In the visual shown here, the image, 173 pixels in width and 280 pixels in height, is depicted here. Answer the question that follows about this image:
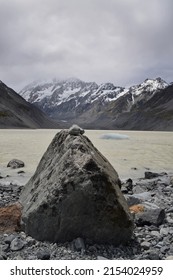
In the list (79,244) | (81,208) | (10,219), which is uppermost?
(81,208)

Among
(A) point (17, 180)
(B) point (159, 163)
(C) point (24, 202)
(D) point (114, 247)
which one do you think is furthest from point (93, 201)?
(B) point (159, 163)

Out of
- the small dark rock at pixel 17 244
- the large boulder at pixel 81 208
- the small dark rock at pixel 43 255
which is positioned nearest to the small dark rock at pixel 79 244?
the large boulder at pixel 81 208

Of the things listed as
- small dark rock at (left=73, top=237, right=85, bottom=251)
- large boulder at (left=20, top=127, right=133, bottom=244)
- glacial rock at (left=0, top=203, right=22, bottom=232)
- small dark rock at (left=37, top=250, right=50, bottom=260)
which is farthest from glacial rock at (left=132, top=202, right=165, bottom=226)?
glacial rock at (left=0, top=203, right=22, bottom=232)

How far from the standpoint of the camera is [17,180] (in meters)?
17.4

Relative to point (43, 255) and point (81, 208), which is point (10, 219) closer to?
point (43, 255)

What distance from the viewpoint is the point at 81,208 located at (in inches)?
298

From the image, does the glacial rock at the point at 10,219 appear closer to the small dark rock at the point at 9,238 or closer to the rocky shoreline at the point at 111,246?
the rocky shoreline at the point at 111,246

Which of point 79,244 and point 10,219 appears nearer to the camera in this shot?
point 79,244

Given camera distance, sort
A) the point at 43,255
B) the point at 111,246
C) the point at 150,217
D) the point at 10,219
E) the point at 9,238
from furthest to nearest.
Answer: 1. the point at 150,217
2. the point at 10,219
3. the point at 9,238
4. the point at 111,246
5. the point at 43,255

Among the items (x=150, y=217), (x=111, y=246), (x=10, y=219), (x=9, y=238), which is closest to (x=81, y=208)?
(x=111, y=246)

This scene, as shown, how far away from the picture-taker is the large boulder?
24.8 ft

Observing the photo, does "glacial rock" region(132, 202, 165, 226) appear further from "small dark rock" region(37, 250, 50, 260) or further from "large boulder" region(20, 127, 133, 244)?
"small dark rock" region(37, 250, 50, 260)

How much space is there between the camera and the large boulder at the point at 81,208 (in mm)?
7562

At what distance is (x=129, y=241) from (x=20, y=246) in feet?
7.50
